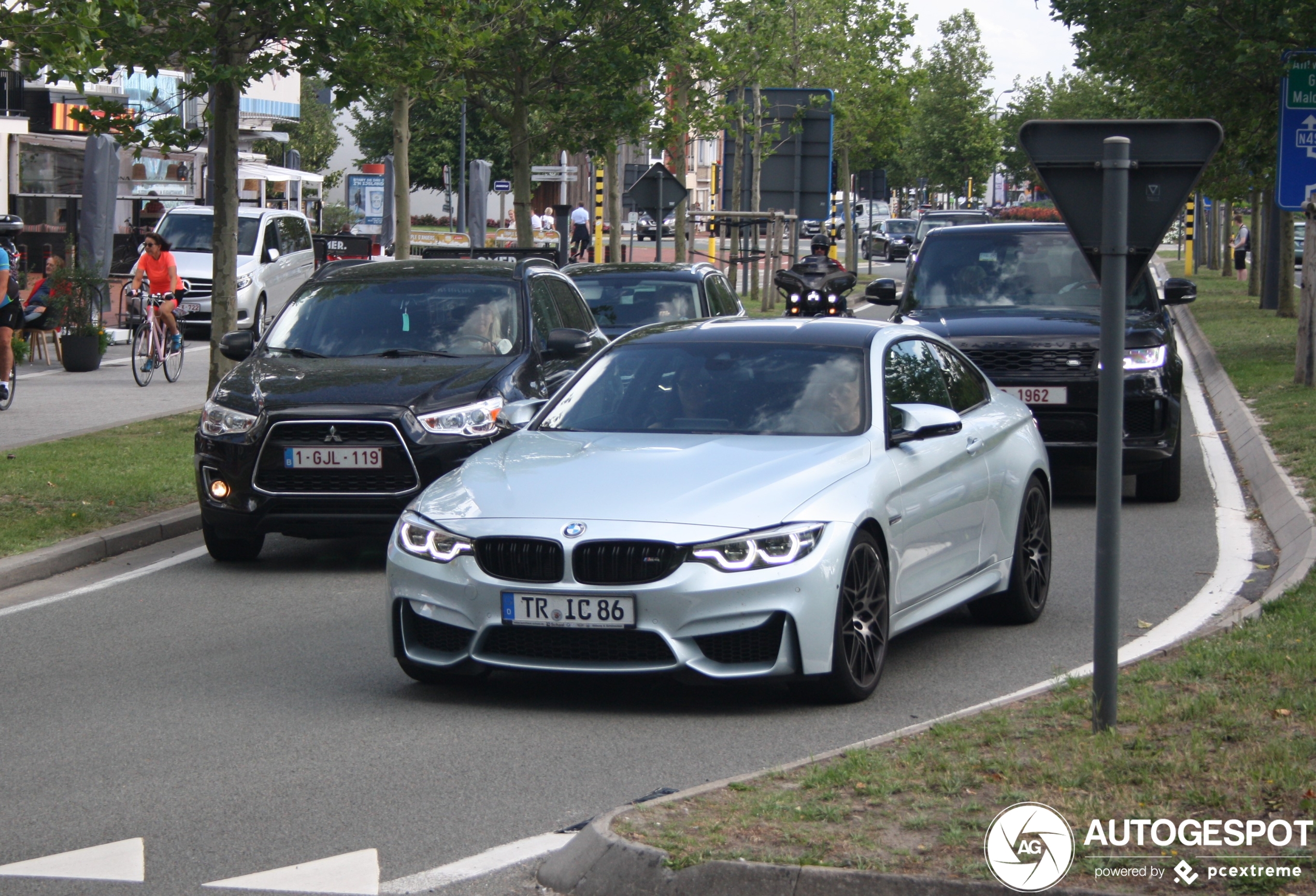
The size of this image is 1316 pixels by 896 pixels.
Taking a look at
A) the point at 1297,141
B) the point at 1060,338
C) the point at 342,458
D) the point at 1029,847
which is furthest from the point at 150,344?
the point at 1029,847

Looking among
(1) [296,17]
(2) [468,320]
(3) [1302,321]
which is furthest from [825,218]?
(2) [468,320]

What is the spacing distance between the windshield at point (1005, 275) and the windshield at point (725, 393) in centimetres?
613

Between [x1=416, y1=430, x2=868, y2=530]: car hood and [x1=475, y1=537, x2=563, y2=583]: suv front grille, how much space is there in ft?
0.40

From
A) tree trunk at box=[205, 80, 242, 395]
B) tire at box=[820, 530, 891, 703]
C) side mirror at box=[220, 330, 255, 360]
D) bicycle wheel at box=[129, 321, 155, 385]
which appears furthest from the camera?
bicycle wheel at box=[129, 321, 155, 385]

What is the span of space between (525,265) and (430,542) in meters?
5.56

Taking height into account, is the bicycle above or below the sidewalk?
above

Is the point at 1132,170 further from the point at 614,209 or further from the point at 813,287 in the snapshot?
the point at 614,209

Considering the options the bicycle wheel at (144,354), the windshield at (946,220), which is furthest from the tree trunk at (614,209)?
the windshield at (946,220)

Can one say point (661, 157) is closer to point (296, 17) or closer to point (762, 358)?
point (296, 17)

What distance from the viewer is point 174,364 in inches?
877

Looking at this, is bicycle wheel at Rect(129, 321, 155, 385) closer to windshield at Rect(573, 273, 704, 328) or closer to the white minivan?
the white minivan

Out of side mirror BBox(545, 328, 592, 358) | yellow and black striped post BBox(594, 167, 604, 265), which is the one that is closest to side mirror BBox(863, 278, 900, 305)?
side mirror BBox(545, 328, 592, 358)

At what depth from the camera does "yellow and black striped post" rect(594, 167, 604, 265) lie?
144ft

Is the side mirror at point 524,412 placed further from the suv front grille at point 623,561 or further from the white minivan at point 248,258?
the white minivan at point 248,258
